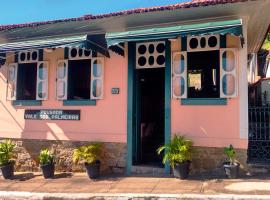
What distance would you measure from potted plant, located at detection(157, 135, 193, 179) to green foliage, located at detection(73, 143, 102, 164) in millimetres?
1971

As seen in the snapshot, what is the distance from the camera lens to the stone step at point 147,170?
340 inches

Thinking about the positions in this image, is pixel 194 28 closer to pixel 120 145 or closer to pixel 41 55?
pixel 120 145

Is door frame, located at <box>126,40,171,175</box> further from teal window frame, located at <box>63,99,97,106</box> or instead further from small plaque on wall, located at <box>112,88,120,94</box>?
teal window frame, located at <box>63,99,97,106</box>

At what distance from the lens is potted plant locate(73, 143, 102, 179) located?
853cm

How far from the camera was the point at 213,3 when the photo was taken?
7.42 m

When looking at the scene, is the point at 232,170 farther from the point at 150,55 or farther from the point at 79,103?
the point at 79,103

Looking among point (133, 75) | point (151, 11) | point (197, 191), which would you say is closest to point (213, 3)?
point (151, 11)

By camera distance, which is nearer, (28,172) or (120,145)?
(120,145)

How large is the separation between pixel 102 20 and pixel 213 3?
3.00 meters

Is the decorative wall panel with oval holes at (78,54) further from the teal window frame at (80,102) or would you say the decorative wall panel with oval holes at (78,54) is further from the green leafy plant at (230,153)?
the green leafy plant at (230,153)

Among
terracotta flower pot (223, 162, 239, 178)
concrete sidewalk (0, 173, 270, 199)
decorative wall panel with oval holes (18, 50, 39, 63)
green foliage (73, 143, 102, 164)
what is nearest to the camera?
concrete sidewalk (0, 173, 270, 199)

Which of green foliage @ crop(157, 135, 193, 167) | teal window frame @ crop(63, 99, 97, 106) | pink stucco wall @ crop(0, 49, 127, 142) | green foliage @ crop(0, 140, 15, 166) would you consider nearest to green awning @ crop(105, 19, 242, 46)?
pink stucco wall @ crop(0, 49, 127, 142)

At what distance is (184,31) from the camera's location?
748 cm

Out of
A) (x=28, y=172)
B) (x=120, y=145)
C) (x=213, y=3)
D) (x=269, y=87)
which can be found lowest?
(x=28, y=172)
